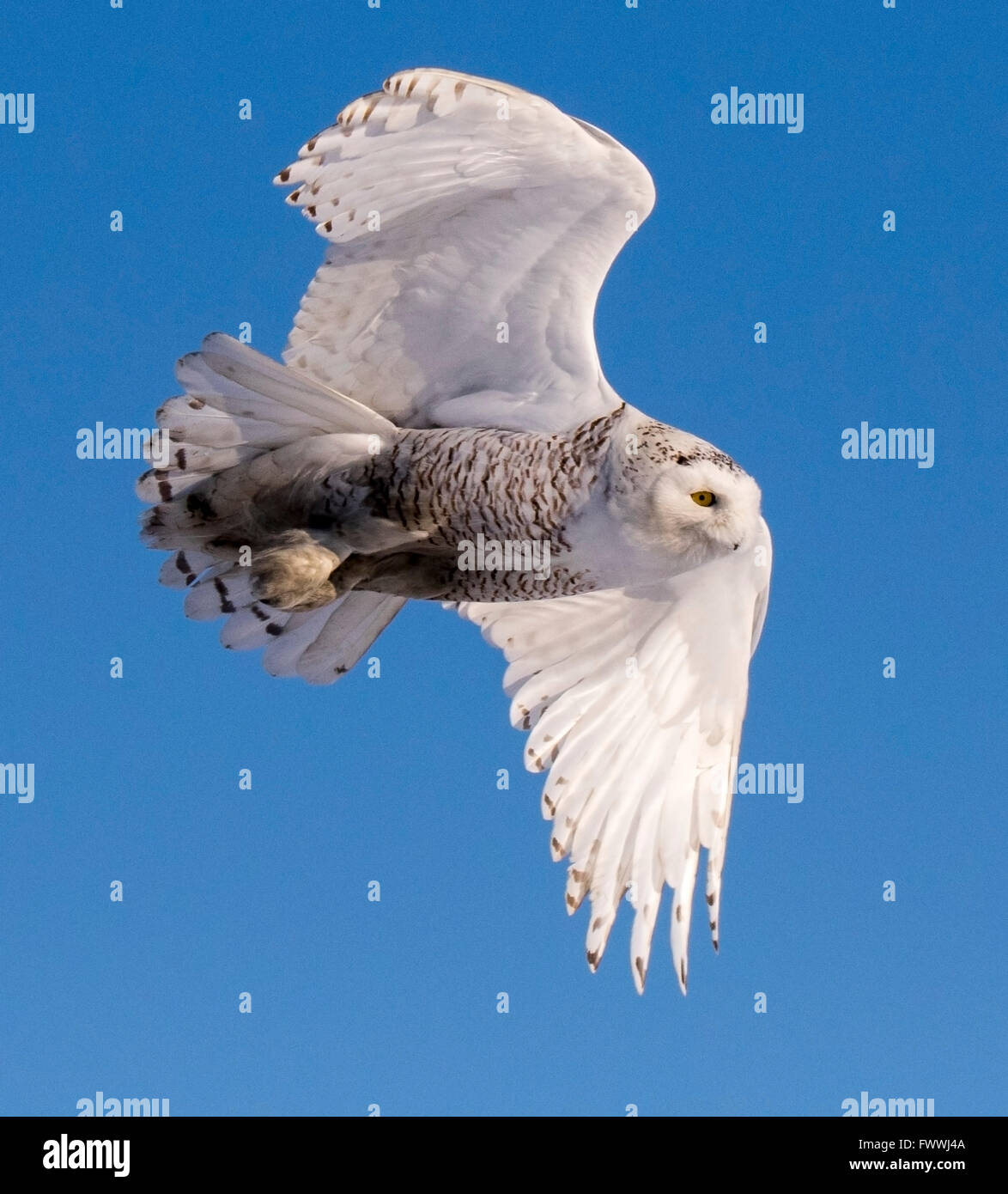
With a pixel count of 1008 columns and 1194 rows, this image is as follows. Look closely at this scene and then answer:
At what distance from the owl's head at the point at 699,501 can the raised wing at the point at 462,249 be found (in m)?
0.64

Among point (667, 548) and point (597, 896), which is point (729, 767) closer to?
point (597, 896)

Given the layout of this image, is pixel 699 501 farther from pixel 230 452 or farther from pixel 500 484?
pixel 230 452

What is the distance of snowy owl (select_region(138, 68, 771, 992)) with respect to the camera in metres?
6.95

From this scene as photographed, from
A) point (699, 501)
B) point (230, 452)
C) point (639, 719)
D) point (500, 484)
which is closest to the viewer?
point (699, 501)

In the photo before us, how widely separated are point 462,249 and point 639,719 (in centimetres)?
245

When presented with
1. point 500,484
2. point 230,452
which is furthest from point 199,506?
point 500,484

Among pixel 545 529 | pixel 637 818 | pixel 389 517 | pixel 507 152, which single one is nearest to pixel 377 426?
pixel 389 517

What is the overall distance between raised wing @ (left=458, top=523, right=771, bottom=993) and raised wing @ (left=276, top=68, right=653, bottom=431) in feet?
4.14

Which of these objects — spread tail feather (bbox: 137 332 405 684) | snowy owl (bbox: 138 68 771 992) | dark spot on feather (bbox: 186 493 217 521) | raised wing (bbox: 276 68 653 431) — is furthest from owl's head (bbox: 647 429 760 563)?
dark spot on feather (bbox: 186 493 217 521)

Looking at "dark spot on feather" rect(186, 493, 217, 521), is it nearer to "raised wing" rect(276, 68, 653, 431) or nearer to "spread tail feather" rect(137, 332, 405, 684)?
"spread tail feather" rect(137, 332, 405, 684)

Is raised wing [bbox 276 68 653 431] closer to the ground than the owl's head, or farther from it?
farther from it

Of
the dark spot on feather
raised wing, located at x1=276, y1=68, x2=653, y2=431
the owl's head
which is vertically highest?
raised wing, located at x1=276, y1=68, x2=653, y2=431

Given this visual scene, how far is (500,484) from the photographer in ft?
23.9

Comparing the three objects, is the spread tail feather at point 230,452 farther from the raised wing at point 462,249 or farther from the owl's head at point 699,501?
the owl's head at point 699,501
